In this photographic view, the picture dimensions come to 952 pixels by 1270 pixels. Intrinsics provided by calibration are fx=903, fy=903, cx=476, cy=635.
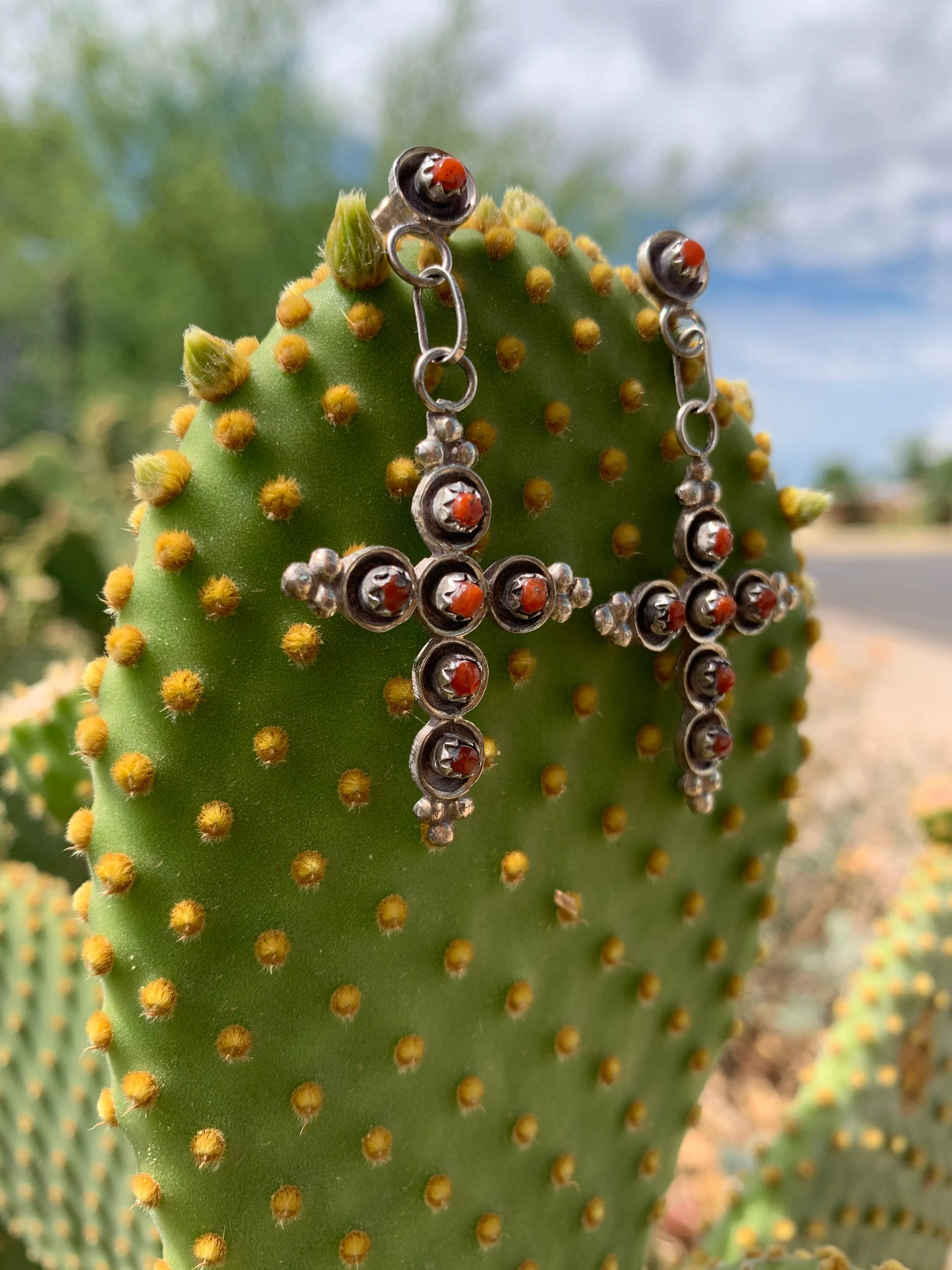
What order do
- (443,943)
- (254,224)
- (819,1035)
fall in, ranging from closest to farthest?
(443,943), (819,1035), (254,224)

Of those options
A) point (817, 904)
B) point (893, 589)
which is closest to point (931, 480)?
point (893, 589)

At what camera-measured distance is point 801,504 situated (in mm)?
702

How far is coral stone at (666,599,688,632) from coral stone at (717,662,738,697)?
5 centimetres

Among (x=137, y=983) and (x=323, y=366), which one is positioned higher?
(x=323, y=366)

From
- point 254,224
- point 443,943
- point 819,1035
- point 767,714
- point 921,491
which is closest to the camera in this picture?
point 443,943

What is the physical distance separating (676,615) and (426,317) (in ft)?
0.78

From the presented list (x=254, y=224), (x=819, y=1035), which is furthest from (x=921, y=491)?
(x=819, y=1035)

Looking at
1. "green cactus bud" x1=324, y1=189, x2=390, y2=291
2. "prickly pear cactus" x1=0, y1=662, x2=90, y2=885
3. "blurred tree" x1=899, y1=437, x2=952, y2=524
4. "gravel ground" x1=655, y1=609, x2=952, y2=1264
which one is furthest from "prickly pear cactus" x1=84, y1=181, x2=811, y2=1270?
"blurred tree" x1=899, y1=437, x2=952, y2=524

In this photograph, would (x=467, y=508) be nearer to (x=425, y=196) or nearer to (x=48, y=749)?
(x=425, y=196)

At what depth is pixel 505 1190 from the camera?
24.9 inches

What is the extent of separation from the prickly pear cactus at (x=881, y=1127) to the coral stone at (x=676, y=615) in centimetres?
70

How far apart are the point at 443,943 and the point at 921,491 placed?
23160 mm

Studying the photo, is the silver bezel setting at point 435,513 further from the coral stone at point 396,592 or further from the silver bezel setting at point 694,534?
the silver bezel setting at point 694,534

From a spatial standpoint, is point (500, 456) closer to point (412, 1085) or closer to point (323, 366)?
point (323, 366)
